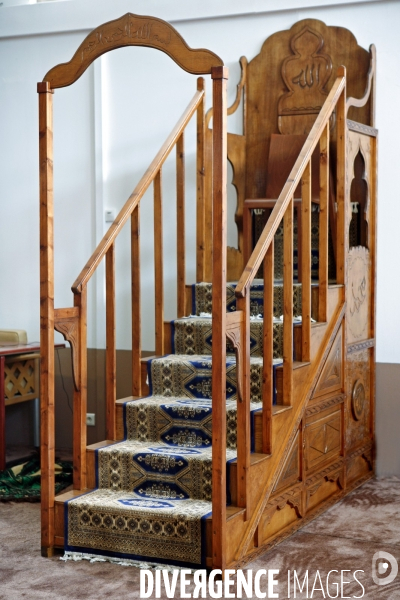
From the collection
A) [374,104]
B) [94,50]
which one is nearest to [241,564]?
[94,50]

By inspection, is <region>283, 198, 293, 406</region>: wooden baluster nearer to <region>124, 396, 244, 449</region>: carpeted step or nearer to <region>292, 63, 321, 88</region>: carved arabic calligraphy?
<region>124, 396, 244, 449</region>: carpeted step

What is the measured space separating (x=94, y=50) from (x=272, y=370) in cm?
169

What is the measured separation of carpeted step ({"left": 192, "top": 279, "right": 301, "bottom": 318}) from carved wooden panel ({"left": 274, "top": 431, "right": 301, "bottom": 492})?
81 centimetres

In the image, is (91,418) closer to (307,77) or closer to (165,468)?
(165,468)

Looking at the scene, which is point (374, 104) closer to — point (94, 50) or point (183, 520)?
point (94, 50)

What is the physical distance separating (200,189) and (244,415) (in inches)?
84.8

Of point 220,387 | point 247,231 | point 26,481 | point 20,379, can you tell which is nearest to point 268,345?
point 220,387

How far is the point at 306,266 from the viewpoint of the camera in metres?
4.45

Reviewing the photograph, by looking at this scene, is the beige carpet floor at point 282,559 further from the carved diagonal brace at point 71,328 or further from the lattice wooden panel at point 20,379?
the lattice wooden panel at point 20,379

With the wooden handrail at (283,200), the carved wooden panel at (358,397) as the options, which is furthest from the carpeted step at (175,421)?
the carved wooden panel at (358,397)

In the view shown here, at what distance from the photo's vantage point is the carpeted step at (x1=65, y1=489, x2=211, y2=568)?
3.66 m

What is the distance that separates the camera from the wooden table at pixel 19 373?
18.5 ft

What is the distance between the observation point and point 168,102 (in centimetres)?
595

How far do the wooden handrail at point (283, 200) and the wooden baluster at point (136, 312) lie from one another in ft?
2.86
